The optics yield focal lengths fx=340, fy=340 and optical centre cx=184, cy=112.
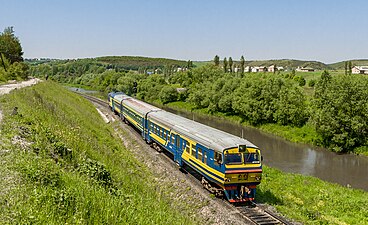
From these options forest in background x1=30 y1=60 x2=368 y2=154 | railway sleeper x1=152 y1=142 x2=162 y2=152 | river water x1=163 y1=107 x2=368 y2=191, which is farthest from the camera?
forest in background x1=30 y1=60 x2=368 y2=154

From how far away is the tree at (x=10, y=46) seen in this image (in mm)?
59575

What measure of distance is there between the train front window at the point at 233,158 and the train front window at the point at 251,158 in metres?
0.32

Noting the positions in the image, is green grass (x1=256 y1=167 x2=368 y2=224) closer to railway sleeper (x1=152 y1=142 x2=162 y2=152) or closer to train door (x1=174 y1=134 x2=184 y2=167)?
train door (x1=174 y1=134 x2=184 y2=167)

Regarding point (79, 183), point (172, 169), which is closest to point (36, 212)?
point (79, 183)

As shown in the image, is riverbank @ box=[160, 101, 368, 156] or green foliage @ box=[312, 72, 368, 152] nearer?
green foliage @ box=[312, 72, 368, 152]

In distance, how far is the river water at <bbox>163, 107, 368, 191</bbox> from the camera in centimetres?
2780

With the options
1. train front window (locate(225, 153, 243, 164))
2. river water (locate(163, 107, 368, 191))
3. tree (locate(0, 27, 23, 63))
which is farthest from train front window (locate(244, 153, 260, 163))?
tree (locate(0, 27, 23, 63))

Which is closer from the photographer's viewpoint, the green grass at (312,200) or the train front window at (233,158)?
the train front window at (233,158)

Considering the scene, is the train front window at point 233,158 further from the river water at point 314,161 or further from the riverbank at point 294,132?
the riverbank at point 294,132

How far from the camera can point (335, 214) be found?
56.2 feet

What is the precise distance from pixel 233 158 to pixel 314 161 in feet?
68.3

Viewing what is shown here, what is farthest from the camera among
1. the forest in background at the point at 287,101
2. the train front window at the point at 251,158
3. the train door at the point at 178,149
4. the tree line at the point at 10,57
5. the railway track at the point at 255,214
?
the tree line at the point at 10,57

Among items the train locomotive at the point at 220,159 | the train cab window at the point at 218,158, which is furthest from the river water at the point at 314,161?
the train cab window at the point at 218,158

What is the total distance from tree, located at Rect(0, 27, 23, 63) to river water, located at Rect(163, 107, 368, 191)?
147 ft
